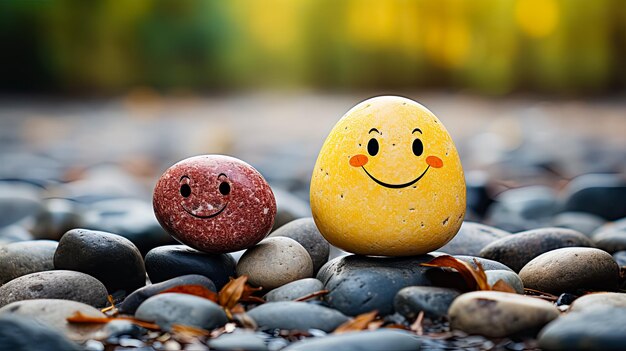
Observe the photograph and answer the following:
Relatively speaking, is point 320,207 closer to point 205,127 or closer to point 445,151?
point 445,151

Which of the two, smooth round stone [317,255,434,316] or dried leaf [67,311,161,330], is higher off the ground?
smooth round stone [317,255,434,316]

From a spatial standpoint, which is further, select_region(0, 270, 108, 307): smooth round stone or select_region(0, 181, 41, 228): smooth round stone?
select_region(0, 181, 41, 228): smooth round stone

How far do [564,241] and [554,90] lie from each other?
22801mm

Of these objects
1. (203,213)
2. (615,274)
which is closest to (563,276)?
(615,274)

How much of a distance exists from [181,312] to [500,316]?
3.80ft

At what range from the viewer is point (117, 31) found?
24891 mm

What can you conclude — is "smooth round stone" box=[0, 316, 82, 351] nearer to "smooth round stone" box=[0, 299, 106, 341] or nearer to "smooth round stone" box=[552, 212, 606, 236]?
"smooth round stone" box=[0, 299, 106, 341]

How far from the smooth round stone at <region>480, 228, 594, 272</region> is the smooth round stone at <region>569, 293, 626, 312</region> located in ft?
2.79

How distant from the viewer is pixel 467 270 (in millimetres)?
3084

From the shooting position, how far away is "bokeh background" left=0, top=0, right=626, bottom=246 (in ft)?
50.0

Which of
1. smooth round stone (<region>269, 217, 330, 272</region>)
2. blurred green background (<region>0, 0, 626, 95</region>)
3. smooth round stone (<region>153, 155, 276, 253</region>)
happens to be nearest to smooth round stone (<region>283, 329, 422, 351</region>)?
smooth round stone (<region>153, 155, 276, 253</region>)

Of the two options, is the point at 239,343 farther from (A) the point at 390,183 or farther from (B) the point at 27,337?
(A) the point at 390,183

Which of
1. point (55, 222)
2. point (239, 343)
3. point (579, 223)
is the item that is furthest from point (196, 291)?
point (579, 223)

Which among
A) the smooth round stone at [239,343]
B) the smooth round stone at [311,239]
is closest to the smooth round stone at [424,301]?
the smooth round stone at [239,343]
